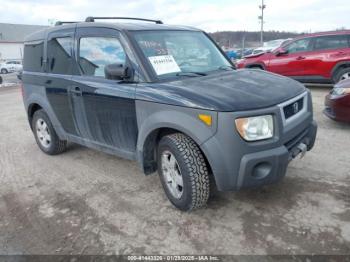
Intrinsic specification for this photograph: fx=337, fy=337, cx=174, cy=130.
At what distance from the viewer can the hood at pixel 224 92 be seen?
9.25 ft

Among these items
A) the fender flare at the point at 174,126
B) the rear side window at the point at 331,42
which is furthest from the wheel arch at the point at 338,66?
the fender flare at the point at 174,126

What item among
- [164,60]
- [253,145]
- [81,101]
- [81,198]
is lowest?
[81,198]

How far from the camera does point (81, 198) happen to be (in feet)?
12.2

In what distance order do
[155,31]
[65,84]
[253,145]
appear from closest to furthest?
[253,145]
[155,31]
[65,84]

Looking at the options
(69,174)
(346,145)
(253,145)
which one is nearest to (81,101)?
(69,174)

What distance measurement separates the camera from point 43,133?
5.24 metres

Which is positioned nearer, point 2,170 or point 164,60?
point 164,60

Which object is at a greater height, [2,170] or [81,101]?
[81,101]

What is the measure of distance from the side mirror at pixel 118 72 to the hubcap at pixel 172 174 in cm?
88

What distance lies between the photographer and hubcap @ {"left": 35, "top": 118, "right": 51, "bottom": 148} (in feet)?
16.9

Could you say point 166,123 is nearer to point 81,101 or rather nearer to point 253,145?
point 253,145

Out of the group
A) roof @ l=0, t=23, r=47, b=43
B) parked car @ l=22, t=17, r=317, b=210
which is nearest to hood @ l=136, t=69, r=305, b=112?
parked car @ l=22, t=17, r=317, b=210

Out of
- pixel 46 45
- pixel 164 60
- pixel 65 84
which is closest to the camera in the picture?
pixel 164 60

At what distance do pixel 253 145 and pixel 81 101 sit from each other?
2.21 m
